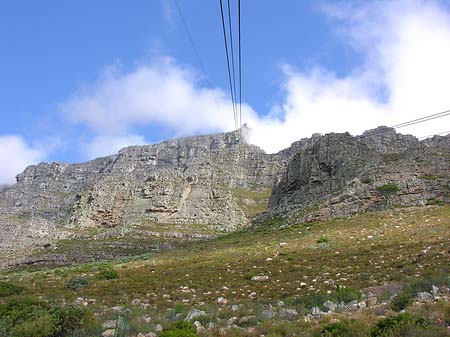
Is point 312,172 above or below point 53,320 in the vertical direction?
above

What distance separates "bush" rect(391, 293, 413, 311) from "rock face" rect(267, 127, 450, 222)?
1381 inches

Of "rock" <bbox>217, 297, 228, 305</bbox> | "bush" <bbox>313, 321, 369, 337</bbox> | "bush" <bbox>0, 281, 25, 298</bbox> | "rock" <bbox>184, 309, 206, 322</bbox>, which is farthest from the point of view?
"bush" <bbox>0, 281, 25, 298</bbox>

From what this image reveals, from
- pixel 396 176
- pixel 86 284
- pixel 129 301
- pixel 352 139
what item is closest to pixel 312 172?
pixel 352 139

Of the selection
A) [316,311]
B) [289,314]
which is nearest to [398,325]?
[316,311]

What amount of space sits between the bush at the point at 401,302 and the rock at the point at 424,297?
0.30 m

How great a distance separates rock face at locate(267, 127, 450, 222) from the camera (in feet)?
156

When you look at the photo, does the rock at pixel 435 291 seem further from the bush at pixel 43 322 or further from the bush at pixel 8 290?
the bush at pixel 8 290

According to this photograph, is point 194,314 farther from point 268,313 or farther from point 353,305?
point 353,305

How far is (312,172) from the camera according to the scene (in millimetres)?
72750

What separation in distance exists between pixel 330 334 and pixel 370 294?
18.4 feet

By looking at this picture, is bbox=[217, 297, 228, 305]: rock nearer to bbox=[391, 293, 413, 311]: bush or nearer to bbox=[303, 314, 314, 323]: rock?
bbox=[303, 314, 314, 323]: rock

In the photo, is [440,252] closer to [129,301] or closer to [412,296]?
[412,296]

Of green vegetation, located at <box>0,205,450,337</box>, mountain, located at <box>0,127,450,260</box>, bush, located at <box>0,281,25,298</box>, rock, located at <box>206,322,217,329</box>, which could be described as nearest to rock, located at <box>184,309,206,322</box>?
green vegetation, located at <box>0,205,450,337</box>

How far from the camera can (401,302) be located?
12281mm
